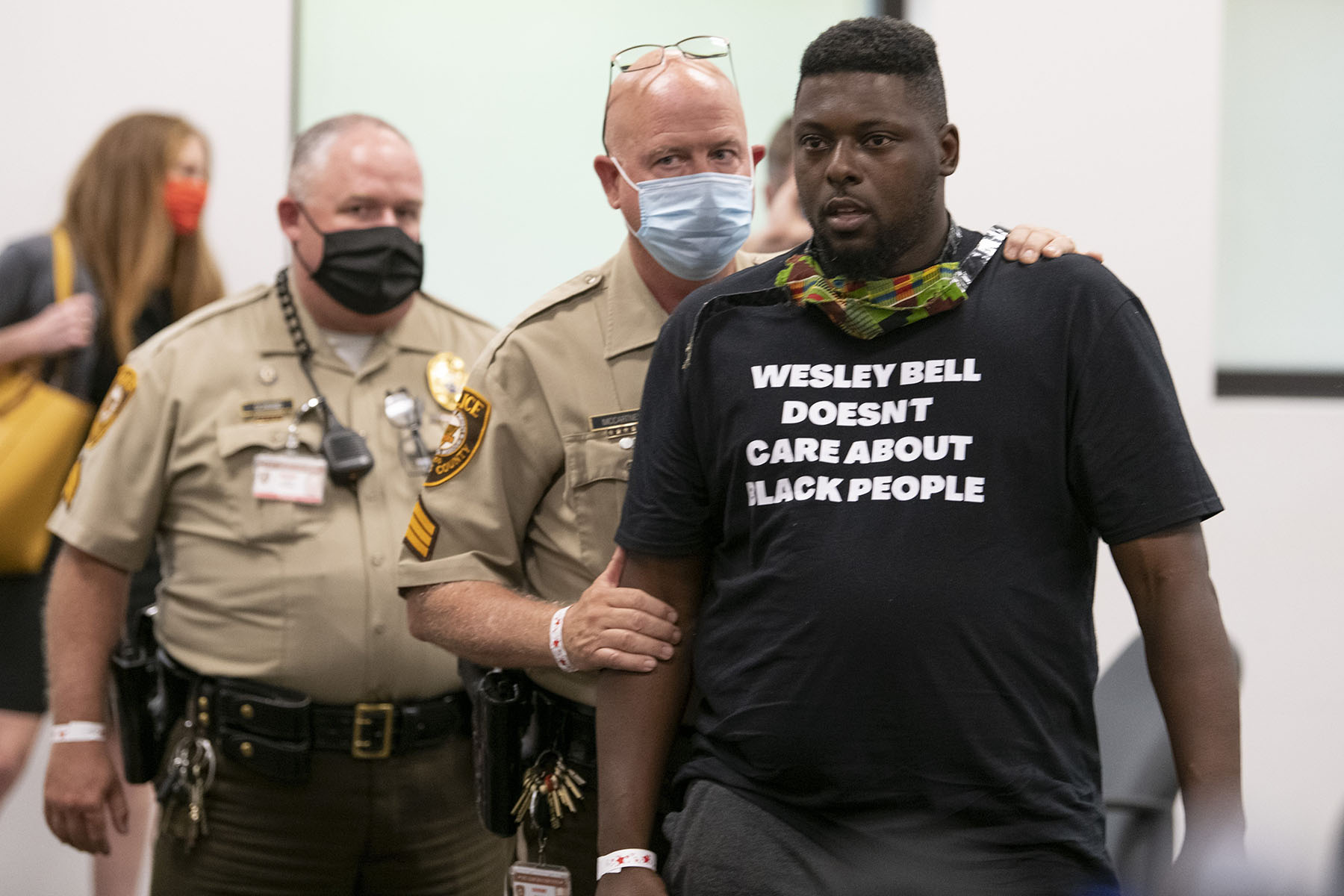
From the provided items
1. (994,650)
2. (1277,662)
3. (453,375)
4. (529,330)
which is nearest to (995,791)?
(994,650)

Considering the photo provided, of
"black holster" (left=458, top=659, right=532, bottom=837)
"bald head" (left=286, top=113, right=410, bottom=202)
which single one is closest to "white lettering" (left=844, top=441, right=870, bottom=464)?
"black holster" (left=458, top=659, right=532, bottom=837)

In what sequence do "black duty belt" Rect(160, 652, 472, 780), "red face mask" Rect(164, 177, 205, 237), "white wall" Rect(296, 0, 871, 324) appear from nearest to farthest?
"black duty belt" Rect(160, 652, 472, 780) → "red face mask" Rect(164, 177, 205, 237) → "white wall" Rect(296, 0, 871, 324)

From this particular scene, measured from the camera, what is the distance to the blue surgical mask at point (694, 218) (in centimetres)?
193

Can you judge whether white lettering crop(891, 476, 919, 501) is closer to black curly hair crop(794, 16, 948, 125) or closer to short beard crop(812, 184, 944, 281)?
short beard crop(812, 184, 944, 281)

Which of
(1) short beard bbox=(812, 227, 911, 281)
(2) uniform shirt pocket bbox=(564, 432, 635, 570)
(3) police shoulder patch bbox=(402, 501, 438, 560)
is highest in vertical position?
(1) short beard bbox=(812, 227, 911, 281)

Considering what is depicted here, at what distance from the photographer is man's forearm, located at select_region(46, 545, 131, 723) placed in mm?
2449

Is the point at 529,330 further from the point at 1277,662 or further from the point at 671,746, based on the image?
the point at 1277,662

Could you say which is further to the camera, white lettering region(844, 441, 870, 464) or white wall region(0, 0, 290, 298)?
white wall region(0, 0, 290, 298)

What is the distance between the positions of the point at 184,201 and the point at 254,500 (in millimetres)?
1219

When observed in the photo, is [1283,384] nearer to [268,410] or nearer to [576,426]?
[576,426]

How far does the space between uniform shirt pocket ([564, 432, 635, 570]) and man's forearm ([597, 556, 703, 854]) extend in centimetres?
21

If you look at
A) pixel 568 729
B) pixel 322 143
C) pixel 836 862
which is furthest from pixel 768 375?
pixel 322 143

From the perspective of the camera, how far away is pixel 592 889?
1.93m

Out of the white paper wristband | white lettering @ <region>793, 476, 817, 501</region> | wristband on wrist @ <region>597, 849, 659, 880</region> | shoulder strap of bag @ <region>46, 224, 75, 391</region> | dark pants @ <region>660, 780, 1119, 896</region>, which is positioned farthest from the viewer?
shoulder strap of bag @ <region>46, 224, 75, 391</region>
